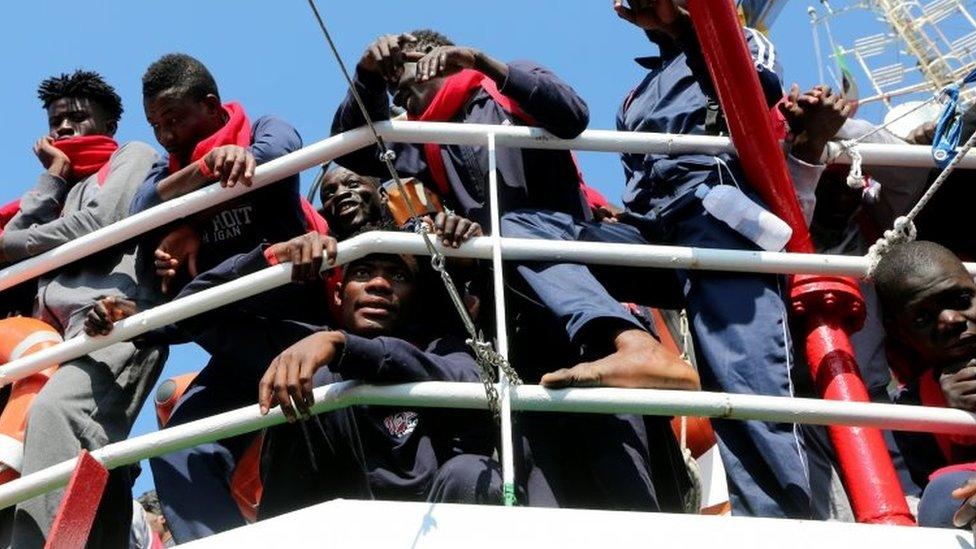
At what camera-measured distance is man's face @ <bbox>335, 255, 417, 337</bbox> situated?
19.4 ft

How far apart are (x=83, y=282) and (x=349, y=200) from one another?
40.3 inches

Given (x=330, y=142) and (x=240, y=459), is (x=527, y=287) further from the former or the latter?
(x=240, y=459)

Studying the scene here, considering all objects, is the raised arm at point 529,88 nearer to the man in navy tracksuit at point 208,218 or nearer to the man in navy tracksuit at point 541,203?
the man in navy tracksuit at point 541,203

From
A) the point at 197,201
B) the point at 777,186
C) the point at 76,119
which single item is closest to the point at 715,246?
the point at 777,186

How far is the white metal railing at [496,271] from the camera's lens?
476 centimetres

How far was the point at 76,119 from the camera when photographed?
25.7ft

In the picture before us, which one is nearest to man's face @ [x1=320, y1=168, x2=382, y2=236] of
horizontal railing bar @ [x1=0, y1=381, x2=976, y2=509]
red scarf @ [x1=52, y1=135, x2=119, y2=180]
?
red scarf @ [x1=52, y1=135, x2=119, y2=180]

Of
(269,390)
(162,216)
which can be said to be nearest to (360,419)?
(269,390)

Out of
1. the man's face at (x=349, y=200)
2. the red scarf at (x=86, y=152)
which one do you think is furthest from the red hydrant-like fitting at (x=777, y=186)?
the red scarf at (x=86, y=152)

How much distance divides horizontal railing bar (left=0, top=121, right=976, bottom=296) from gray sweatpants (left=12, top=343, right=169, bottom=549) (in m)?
0.54

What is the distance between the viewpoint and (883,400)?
6.23 meters

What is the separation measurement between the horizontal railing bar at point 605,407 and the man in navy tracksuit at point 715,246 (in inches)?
15.2

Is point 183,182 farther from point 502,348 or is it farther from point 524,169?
point 502,348

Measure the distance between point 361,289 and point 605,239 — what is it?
82 cm
